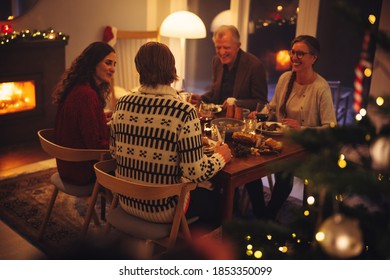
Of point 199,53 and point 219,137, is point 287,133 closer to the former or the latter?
point 219,137

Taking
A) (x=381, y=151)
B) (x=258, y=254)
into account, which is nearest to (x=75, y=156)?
(x=258, y=254)

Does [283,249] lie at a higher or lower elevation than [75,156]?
higher

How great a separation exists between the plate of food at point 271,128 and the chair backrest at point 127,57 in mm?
2520

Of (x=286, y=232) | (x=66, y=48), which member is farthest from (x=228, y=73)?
(x=286, y=232)

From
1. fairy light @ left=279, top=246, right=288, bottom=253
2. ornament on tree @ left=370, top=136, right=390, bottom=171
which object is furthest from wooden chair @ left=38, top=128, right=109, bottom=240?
ornament on tree @ left=370, top=136, right=390, bottom=171

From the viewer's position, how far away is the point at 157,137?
6.10 ft

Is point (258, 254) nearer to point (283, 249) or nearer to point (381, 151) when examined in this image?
point (283, 249)

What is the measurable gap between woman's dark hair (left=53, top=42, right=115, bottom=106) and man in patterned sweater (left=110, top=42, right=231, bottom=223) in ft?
1.59

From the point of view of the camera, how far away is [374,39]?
784 millimetres

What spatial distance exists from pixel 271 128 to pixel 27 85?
100 inches

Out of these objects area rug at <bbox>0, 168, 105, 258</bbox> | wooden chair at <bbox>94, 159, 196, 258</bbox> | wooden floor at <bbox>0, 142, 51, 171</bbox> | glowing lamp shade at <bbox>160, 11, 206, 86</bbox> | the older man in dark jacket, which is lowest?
area rug at <bbox>0, 168, 105, 258</bbox>

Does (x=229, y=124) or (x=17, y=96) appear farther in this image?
(x=17, y=96)

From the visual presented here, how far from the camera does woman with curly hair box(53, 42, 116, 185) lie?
2283 mm

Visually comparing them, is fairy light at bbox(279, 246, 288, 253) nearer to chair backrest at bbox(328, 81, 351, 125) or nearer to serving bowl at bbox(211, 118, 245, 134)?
serving bowl at bbox(211, 118, 245, 134)
